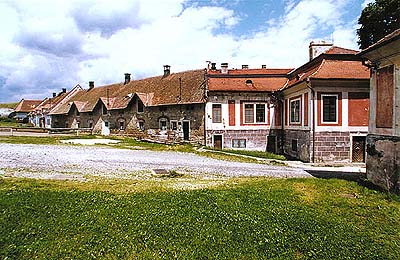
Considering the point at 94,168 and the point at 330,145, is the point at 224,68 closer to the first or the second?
the point at 330,145

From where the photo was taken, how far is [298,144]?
22.4 m

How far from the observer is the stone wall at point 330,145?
20.2 meters

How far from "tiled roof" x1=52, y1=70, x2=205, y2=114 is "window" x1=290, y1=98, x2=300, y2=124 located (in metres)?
7.53

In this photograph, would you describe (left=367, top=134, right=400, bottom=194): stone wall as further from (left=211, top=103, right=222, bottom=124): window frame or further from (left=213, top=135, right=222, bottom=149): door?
(left=213, top=135, right=222, bottom=149): door

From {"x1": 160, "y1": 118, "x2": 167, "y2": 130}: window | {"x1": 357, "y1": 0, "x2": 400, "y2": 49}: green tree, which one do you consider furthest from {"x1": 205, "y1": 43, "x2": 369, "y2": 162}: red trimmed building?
{"x1": 357, "y1": 0, "x2": 400, "y2": 49}: green tree

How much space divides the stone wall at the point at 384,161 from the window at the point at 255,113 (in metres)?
15.0

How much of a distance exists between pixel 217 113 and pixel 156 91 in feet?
33.1

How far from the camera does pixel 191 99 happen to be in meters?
28.8

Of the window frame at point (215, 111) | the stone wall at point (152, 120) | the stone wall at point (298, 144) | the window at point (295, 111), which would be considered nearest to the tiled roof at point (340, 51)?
the window at point (295, 111)

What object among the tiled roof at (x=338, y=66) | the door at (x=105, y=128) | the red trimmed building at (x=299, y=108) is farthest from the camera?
the door at (x=105, y=128)

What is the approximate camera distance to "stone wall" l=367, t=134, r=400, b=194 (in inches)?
400

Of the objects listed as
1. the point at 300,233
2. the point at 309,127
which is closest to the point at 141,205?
the point at 300,233

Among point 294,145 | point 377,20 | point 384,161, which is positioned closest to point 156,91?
point 294,145

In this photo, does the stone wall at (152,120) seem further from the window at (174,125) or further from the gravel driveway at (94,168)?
the gravel driveway at (94,168)
